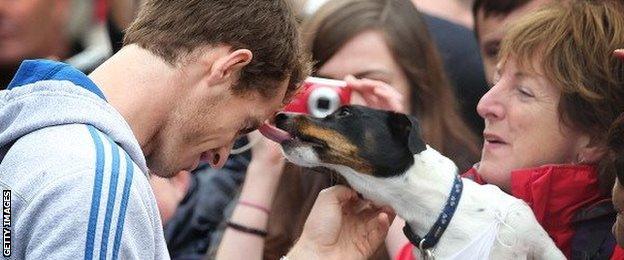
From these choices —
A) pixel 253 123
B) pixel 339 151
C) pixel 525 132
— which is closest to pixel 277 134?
pixel 339 151

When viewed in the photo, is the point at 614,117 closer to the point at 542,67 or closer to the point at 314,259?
the point at 542,67

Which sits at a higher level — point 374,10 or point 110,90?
point 110,90

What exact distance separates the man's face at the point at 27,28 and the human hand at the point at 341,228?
1.56 metres

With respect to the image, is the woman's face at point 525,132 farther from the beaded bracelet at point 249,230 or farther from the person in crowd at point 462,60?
the person in crowd at point 462,60

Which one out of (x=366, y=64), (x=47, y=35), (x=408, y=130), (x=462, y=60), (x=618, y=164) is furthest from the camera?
(x=462, y=60)

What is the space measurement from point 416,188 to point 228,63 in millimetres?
867

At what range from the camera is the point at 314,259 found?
11.5 feet

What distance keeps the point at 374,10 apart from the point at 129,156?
2.17 meters

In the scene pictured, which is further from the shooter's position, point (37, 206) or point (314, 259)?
point (314, 259)

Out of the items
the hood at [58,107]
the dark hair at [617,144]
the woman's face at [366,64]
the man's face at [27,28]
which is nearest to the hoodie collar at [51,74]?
the hood at [58,107]

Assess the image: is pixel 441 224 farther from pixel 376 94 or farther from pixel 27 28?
pixel 27 28

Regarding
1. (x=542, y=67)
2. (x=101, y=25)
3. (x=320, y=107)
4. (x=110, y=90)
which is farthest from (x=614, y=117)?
(x=101, y=25)

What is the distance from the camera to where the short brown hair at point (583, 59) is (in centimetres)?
354

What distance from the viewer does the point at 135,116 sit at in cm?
269
